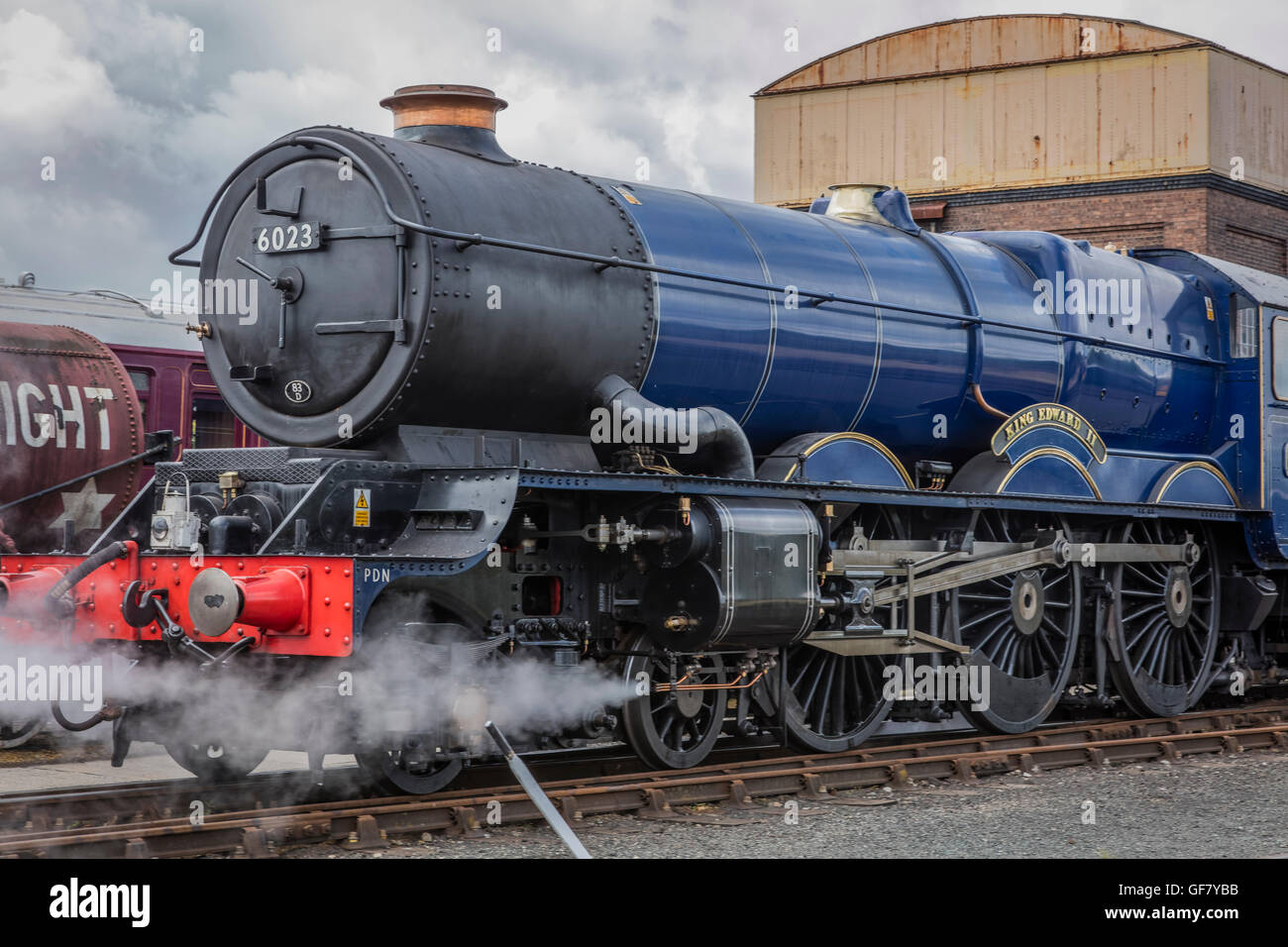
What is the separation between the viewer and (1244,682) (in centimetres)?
1261

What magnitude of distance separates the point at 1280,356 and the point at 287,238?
831 centimetres

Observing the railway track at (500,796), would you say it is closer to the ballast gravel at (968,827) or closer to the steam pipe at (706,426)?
the ballast gravel at (968,827)

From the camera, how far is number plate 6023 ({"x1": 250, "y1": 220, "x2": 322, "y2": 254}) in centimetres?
766

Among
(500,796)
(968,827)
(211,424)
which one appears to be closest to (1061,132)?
(211,424)

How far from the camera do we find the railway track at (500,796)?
6.43 metres

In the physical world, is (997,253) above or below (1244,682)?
above

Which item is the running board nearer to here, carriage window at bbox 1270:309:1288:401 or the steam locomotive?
the steam locomotive

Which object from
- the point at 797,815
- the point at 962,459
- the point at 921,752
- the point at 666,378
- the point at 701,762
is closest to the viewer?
the point at 797,815

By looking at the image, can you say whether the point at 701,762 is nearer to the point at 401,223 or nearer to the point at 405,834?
the point at 405,834

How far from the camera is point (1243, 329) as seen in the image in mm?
12383

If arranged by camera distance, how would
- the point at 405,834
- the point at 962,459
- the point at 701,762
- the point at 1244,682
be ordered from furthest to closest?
1. the point at 1244,682
2. the point at 962,459
3. the point at 701,762
4. the point at 405,834

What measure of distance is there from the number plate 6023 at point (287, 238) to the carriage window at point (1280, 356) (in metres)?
8.09

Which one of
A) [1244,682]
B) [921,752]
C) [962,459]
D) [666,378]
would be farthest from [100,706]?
[1244,682]

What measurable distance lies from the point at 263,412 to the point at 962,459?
16.2 feet
